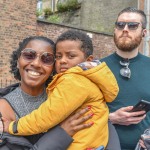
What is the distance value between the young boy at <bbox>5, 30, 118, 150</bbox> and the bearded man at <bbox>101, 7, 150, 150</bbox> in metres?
0.58

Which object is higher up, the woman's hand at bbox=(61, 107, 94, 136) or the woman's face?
the woman's face

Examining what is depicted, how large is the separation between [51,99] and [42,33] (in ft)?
37.8

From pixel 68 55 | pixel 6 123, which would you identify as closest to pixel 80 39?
pixel 68 55

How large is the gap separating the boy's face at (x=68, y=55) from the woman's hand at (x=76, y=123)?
0.41 m

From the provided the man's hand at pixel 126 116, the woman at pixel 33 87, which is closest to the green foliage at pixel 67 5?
the man's hand at pixel 126 116

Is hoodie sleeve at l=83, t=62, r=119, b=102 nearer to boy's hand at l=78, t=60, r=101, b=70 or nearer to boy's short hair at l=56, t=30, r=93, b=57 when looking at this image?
boy's hand at l=78, t=60, r=101, b=70

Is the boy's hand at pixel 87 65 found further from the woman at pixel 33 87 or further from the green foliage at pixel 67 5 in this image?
the green foliage at pixel 67 5

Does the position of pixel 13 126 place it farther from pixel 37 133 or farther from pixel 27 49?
pixel 27 49

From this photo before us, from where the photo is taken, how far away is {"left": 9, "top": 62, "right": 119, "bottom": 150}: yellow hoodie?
→ 2.38m

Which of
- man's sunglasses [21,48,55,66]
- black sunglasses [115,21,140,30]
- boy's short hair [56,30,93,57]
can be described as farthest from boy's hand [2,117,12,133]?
black sunglasses [115,21,140,30]

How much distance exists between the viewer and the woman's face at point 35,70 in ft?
8.68

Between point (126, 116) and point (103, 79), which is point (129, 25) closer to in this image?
point (126, 116)

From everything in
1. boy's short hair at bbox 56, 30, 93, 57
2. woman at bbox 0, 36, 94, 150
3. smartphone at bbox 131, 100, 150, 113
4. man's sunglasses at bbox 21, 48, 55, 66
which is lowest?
smartphone at bbox 131, 100, 150, 113

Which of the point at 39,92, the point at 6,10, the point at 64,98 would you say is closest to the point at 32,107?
the point at 39,92
